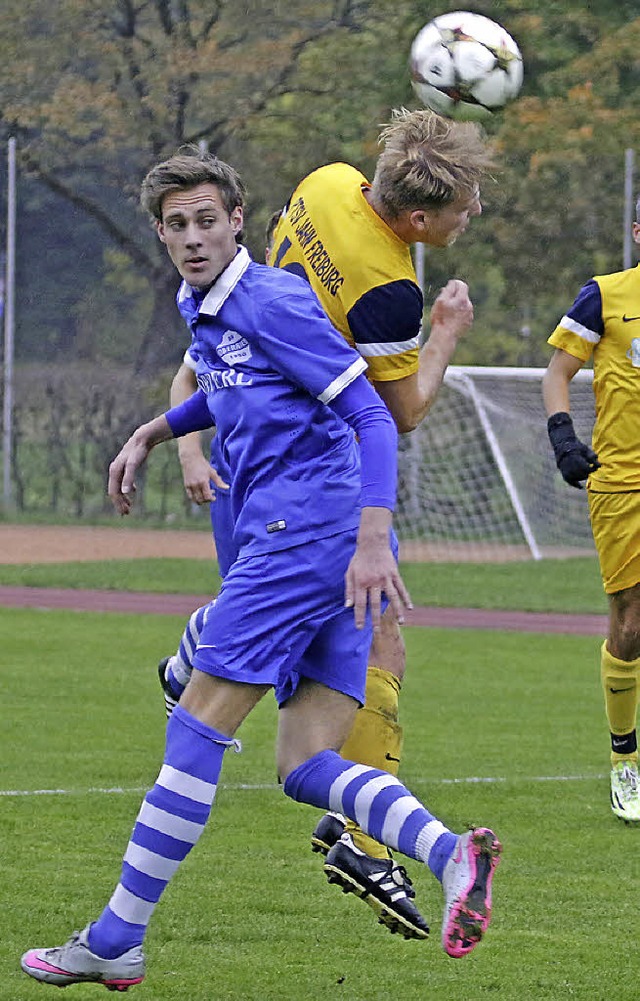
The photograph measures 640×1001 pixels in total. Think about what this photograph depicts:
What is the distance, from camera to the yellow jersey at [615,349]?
6742 mm

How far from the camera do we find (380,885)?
4215mm

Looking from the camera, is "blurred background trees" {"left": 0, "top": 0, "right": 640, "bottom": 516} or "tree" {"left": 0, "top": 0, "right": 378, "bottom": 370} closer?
"blurred background trees" {"left": 0, "top": 0, "right": 640, "bottom": 516}

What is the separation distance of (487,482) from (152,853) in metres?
14.5

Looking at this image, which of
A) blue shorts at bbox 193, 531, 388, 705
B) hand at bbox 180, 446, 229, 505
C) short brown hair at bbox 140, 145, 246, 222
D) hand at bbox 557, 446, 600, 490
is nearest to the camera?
blue shorts at bbox 193, 531, 388, 705

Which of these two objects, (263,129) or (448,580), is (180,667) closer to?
(448,580)

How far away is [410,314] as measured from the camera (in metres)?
4.71

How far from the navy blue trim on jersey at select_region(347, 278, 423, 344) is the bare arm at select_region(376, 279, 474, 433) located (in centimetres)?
13

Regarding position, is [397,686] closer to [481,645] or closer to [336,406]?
[336,406]

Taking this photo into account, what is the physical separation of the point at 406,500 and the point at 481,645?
6.22m

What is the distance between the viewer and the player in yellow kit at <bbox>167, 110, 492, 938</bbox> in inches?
181

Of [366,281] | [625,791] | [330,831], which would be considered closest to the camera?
[330,831]

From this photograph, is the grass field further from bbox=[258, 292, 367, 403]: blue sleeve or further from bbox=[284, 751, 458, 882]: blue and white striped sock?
bbox=[258, 292, 367, 403]: blue sleeve

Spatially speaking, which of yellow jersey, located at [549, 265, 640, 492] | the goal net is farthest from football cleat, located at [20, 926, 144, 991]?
the goal net

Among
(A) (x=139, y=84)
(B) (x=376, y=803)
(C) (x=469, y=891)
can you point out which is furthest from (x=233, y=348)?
(A) (x=139, y=84)
